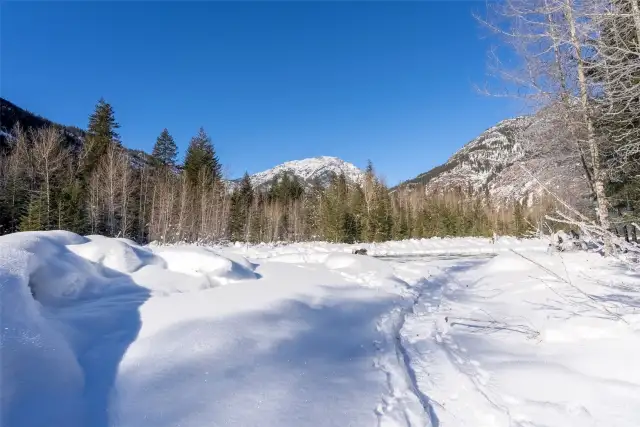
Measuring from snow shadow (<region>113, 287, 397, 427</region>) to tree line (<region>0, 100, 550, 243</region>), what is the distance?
424 inches

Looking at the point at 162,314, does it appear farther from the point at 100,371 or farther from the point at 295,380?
the point at 295,380

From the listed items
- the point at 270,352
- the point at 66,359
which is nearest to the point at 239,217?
the point at 270,352

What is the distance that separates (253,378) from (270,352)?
604 mm

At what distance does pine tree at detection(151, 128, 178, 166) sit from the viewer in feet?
157

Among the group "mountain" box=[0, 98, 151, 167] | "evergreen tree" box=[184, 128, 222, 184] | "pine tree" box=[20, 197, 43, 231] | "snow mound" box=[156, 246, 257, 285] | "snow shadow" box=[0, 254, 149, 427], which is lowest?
"snow shadow" box=[0, 254, 149, 427]

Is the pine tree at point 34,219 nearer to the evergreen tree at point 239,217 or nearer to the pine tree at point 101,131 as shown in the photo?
the pine tree at point 101,131

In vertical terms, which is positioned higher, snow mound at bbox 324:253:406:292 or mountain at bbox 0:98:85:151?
mountain at bbox 0:98:85:151

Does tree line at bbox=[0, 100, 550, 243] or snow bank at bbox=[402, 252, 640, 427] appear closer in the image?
snow bank at bbox=[402, 252, 640, 427]

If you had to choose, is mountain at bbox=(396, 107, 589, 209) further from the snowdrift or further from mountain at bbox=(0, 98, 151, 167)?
mountain at bbox=(0, 98, 151, 167)

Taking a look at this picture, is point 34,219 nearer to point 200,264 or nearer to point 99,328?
point 200,264

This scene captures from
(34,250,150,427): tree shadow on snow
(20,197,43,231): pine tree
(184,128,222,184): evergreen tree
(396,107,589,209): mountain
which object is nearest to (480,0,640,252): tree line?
(396,107,589,209): mountain

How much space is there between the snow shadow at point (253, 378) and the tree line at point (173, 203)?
10.8 m

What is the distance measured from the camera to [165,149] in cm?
4859

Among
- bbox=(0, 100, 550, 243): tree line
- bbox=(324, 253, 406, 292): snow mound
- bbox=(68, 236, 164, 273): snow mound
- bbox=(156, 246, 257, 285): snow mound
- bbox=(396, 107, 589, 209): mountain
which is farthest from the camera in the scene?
bbox=(0, 100, 550, 243): tree line
